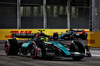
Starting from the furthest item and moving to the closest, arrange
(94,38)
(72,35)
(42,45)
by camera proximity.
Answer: (72,35), (94,38), (42,45)

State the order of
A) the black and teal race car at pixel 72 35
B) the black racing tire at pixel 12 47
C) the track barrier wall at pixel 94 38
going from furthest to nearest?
the black and teal race car at pixel 72 35 → the track barrier wall at pixel 94 38 → the black racing tire at pixel 12 47

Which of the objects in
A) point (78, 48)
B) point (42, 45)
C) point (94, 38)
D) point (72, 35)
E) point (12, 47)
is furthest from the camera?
point (72, 35)

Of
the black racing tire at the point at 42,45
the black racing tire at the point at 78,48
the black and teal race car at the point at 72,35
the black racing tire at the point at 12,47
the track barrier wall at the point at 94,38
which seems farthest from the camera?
the black and teal race car at the point at 72,35

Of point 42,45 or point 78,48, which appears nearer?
point 42,45

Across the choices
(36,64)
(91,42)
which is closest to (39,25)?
(91,42)

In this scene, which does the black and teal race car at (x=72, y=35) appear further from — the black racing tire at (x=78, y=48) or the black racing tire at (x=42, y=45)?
the black racing tire at (x=42, y=45)

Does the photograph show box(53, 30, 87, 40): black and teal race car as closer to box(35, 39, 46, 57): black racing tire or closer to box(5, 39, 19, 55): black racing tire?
box(5, 39, 19, 55): black racing tire

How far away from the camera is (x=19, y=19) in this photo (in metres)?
36.4

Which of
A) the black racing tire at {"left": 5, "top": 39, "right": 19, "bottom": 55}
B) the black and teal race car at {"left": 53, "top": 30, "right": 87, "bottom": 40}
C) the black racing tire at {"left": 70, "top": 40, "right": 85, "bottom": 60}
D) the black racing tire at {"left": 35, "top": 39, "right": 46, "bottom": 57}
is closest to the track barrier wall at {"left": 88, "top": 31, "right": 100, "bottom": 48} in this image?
the black racing tire at {"left": 5, "top": 39, "right": 19, "bottom": 55}

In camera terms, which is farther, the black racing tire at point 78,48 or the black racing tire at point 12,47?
the black racing tire at point 12,47

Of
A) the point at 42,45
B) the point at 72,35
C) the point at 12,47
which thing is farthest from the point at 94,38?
the point at 72,35

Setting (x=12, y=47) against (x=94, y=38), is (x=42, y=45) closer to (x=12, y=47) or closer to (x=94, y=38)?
(x=12, y=47)

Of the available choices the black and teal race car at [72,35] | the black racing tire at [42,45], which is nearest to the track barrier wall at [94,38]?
the black racing tire at [42,45]

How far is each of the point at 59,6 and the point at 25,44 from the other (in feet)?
84.4
